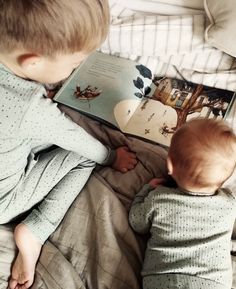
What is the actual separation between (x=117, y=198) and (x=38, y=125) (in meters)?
0.29

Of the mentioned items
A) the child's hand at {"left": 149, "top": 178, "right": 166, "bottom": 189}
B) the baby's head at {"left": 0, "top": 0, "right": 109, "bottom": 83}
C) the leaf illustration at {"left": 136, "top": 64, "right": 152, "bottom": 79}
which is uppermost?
the baby's head at {"left": 0, "top": 0, "right": 109, "bottom": 83}

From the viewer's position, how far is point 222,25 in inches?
44.1

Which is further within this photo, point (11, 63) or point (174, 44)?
point (174, 44)

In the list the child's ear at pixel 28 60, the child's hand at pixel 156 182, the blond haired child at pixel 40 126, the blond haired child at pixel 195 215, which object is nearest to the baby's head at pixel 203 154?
the blond haired child at pixel 195 215

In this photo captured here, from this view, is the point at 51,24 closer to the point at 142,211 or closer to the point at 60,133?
the point at 60,133

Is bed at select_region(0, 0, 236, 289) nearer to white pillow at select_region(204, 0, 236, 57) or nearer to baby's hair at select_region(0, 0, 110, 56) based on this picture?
white pillow at select_region(204, 0, 236, 57)

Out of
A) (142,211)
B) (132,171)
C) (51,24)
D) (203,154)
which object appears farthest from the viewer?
(132,171)

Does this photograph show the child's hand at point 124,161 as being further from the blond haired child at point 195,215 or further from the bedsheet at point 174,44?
the bedsheet at point 174,44

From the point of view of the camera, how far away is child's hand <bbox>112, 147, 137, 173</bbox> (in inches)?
42.3

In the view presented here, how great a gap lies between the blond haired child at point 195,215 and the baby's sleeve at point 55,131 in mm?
194

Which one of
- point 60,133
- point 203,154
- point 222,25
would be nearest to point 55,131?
point 60,133

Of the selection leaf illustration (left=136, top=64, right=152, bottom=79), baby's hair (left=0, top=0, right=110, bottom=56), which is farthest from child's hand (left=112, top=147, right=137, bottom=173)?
baby's hair (left=0, top=0, right=110, bottom=56)

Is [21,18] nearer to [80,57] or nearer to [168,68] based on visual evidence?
[80,57]

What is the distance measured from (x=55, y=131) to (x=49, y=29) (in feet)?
0.85
